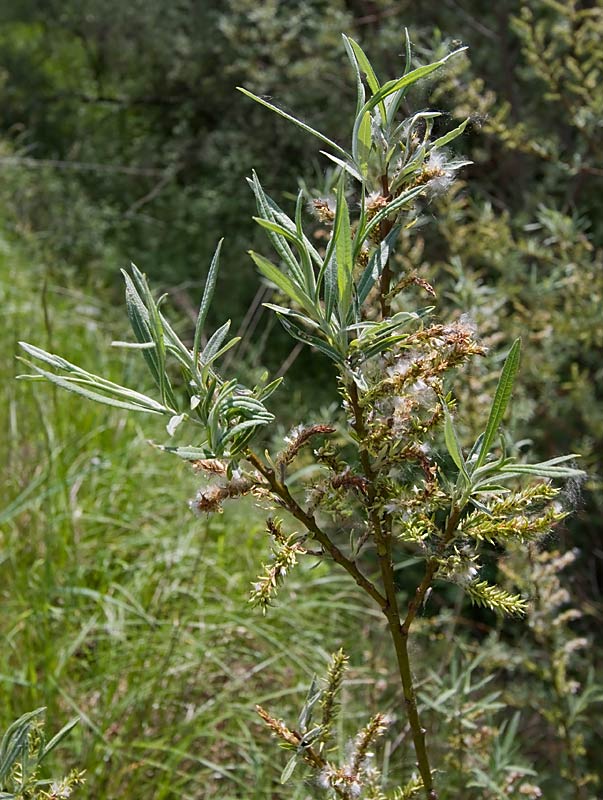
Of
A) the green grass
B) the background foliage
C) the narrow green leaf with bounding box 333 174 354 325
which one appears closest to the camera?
the narrow green leaf with bounding box 333 174 354 325

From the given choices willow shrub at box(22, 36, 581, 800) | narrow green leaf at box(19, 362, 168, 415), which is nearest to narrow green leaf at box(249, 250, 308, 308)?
willow shrub at box(22, 36, 581, 800)

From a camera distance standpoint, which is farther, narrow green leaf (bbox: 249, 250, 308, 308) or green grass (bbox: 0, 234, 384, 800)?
green grass (bbox: 0, 234, 384, 800)

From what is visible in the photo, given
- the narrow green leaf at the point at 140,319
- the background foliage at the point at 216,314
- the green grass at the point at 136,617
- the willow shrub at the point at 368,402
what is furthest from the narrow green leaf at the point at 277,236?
the green grass at the point at 136,617

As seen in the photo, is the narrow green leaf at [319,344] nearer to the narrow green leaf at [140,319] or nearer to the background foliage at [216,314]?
the narrow green leaf at [140,319]

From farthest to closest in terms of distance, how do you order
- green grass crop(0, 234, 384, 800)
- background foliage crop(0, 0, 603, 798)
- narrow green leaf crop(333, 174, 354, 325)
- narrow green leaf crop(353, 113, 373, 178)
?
background foliage crop(0, 0, 603, 798) < green grass crop(0, 234, 384, 800) < narrow green leaf crop(353, 113, 373, 178) < narrow green leaf crop(333, 174, 354, 325)

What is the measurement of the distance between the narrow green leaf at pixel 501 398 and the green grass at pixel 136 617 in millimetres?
1030

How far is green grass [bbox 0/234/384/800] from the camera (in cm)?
175

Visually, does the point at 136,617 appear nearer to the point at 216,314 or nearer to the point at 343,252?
the point at 343,252

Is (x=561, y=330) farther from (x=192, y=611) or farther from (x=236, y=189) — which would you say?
(x=236, y=189)

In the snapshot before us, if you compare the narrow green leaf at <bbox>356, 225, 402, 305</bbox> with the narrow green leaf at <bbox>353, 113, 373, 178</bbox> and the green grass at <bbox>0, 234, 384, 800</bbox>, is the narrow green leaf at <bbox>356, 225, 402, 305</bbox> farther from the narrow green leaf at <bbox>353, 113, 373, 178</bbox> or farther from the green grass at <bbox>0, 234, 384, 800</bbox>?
the green grass at <bbox>0, 234, 384, 800</bbox>

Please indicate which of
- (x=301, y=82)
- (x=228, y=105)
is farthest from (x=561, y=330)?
(x=228, y=105)

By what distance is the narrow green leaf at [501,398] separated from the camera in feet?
2.09

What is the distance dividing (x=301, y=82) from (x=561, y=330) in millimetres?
2094

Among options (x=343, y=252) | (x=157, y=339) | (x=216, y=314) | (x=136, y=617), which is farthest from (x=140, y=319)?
(x=216, y=314)
